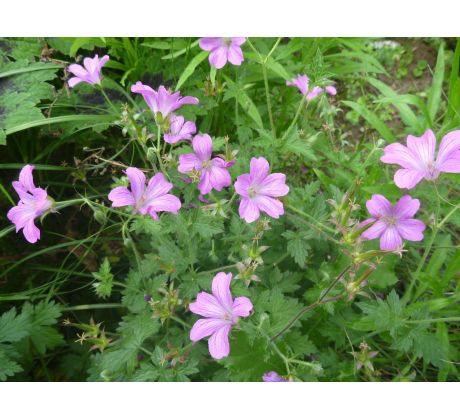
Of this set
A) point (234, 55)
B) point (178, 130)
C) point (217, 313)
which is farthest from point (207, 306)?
point (234, 55)

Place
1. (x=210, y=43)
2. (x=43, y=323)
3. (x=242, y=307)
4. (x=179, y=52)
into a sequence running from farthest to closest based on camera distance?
1. (x=179, y=52)
2. (x=43, y=323)
3. (x=210, y=43)
4. (x=242, y=307)

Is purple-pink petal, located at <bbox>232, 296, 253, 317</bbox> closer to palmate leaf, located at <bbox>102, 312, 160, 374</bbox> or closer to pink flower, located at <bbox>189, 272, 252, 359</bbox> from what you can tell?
pink flower, located at <bbox>189, 272, 252, 359</bbox>

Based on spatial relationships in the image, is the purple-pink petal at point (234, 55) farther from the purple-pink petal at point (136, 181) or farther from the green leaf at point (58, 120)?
the green leaf at point (58, 120)

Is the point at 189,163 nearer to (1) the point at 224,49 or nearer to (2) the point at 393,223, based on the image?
(1) the point at 224,49

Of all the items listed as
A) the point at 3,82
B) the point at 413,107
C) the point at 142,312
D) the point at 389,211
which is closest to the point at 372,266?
the point at 389,211

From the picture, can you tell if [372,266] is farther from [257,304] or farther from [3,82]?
[3,82]

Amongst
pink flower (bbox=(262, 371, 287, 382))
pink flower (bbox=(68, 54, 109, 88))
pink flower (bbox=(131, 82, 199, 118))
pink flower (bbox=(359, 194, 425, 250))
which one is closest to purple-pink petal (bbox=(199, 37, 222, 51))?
pink flower (bbox=(131, 82, 199, 118))
